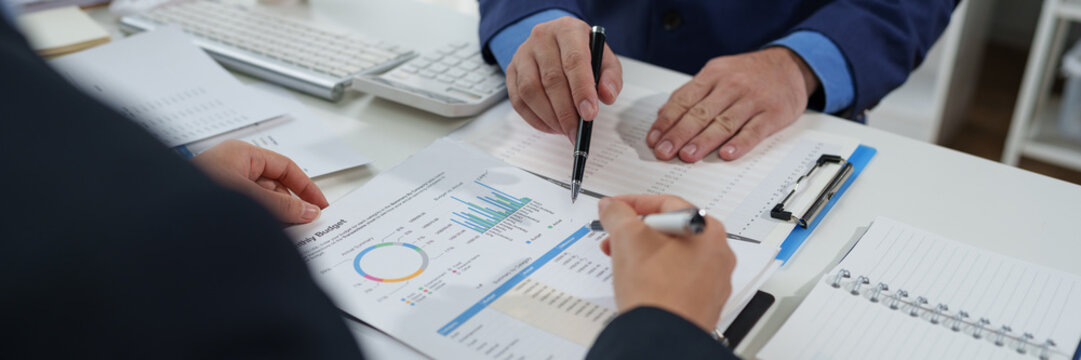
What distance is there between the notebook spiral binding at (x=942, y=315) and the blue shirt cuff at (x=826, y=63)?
0.39 metres

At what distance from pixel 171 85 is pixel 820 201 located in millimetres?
763

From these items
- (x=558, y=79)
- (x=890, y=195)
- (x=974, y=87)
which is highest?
(x=558, y=79)

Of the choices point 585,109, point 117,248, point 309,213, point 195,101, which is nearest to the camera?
point 117,248

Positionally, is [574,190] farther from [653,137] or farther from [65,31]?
[65,31]

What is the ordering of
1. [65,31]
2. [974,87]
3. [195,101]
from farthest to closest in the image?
[974,87] < [65,31] < [195,101]

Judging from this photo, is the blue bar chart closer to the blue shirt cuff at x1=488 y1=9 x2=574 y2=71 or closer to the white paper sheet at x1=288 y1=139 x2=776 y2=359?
the white paper sheet at x1=288 y1=139 x2=776 y2=359

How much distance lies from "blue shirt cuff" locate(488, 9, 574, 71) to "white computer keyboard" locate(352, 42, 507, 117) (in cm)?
3

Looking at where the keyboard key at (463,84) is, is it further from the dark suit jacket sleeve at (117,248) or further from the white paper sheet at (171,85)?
the dark suit jacket sleeve at (117,248)

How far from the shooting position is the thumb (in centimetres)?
69

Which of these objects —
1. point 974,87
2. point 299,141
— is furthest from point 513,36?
point 974,87

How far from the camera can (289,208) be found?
0.69 metres

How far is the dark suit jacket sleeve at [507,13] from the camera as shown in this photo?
105 cm

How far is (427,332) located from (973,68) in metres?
2.40

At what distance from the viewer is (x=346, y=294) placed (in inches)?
24.6
